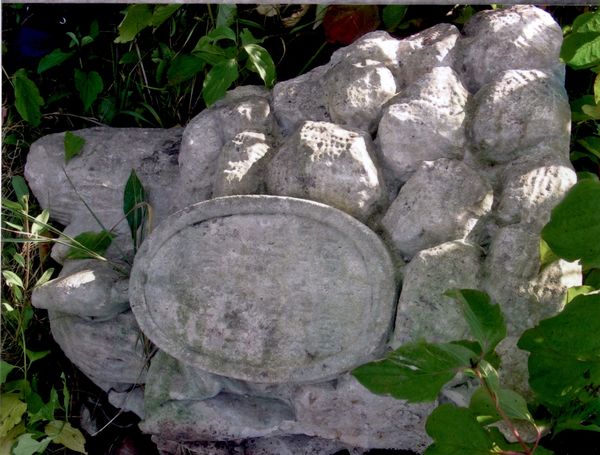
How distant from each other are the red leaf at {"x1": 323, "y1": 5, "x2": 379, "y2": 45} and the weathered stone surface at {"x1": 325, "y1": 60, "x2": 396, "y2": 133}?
1.51 feet

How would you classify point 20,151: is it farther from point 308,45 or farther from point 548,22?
point 548,22

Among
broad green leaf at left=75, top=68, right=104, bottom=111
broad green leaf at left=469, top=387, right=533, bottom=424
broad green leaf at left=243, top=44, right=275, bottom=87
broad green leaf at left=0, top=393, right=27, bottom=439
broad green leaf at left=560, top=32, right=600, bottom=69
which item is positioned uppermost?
broad green leaf at left=560, top=32, right=600, bottom=69

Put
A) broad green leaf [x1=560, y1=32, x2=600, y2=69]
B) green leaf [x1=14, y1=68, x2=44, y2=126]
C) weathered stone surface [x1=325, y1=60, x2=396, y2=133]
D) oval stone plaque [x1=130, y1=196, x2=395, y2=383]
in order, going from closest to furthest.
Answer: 1. broad green leaf [x1=560, y1=32, x2=600, y2=69]
2. oval stone plaque [x1=130, y1=196, x2=395, y2=383]
3. weathered stone surface [x1=325, y1=60, x2=396, y2=133]
4. green leaf [x1=14, y1=68, x2=44, y2=126]

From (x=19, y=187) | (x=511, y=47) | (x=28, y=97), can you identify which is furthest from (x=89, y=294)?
(x=511, y=47)

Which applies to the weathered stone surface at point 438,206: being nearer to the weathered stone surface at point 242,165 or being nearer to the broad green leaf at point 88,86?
the weathered stone surface at point 242,165

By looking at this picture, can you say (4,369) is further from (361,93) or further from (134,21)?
(361,93)

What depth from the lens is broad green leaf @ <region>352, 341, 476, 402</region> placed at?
143 cm

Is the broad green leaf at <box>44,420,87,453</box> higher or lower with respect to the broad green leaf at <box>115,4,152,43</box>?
lower

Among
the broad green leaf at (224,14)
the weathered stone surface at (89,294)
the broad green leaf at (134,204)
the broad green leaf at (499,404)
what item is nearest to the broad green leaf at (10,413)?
the weathered stone surface at (89,294)

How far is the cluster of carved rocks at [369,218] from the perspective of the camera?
1795 mm

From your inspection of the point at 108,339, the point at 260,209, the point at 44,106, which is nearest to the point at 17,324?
the point at 108,339

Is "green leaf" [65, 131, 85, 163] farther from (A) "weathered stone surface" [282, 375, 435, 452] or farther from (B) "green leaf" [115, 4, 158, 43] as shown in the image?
(A) "weathered stone surface" [282, 375, 435, 452]

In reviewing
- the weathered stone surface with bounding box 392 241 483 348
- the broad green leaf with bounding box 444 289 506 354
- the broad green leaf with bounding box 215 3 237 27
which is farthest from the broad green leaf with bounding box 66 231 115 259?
the broad green leaf with bounding box 444 289 506 354

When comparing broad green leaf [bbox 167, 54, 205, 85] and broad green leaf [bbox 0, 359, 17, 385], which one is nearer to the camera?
broad green leaf [bbox 0, 359, 17, 385]
